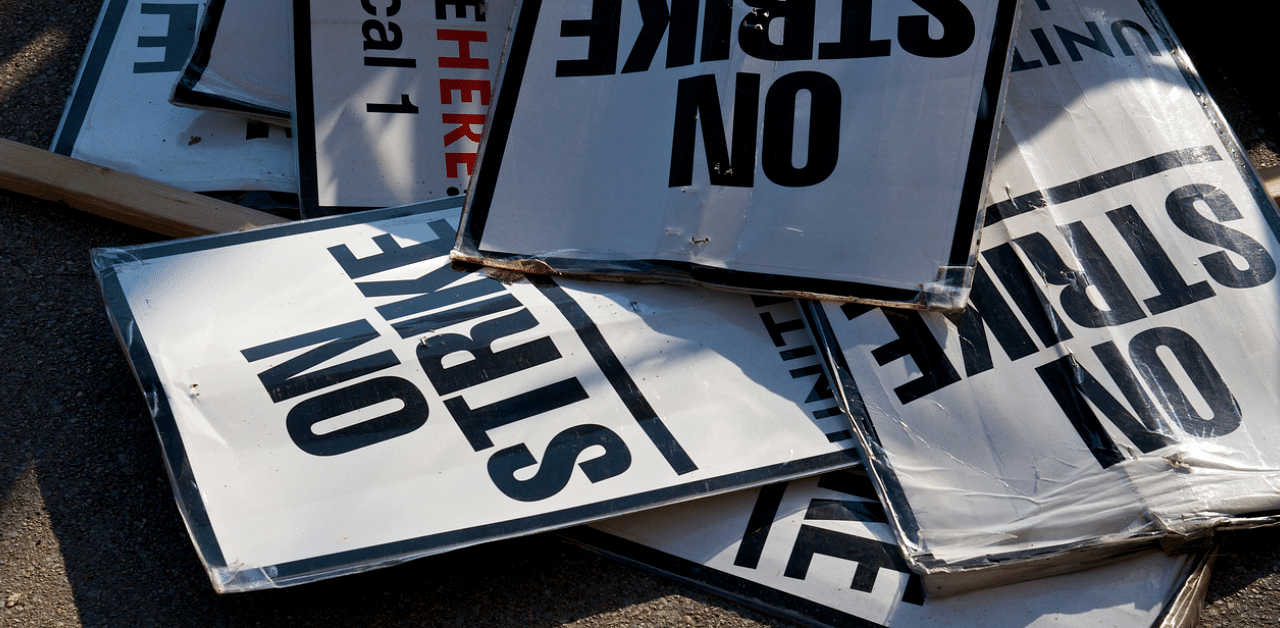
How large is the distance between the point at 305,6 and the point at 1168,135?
7.93ft

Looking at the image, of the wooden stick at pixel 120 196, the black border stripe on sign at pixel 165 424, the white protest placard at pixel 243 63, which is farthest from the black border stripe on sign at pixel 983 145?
the white protest placard at pixel 243 63

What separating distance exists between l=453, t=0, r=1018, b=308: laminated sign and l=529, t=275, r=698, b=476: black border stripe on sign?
101 millimetres

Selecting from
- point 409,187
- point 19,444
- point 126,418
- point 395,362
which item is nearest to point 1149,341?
point 395,362

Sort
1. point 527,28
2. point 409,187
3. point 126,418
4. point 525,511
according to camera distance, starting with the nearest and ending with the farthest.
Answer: point 525,511
point 126,418
point 527,28
point 409,187

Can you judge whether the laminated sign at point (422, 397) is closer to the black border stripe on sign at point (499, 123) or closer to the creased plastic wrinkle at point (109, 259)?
the creased plastic wrinkle at point (109, 259)

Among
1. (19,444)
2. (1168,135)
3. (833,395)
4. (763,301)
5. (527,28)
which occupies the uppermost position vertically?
(527,28)

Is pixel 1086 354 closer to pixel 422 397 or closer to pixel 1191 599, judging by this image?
pixel 1191 599

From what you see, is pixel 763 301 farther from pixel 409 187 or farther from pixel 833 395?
pixel 409 187

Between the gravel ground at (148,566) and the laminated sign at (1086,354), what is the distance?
12.2 inches

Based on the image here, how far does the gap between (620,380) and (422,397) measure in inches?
17.8

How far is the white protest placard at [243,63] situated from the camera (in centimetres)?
261

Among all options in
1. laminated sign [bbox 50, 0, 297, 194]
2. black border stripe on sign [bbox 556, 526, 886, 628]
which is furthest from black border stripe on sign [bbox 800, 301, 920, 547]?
laminated sign [bbox 50, 0, 297, 194]

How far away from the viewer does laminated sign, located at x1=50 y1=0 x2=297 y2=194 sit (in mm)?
2602

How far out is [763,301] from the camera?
2127 millimetres
